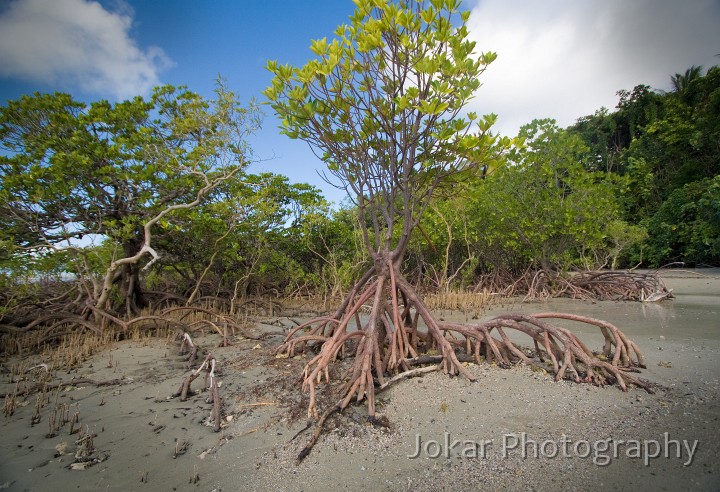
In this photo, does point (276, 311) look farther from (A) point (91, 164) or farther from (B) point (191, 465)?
(B) point (191, 465)

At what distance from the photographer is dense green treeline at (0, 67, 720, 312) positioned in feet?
22.7

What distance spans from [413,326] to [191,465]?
2859 mm

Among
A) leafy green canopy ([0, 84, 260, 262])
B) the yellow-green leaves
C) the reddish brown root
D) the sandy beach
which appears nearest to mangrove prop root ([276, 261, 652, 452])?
the reddish brown root

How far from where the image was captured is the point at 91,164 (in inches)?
270

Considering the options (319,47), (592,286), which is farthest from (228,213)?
(592,286)

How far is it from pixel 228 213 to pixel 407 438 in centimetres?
757

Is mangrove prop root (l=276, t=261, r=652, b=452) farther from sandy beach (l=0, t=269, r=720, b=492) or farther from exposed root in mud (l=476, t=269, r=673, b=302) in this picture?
exposed root in mud (l=476, t=269, r=673, b=302)

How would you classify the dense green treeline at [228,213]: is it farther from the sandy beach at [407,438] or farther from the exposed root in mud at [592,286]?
the sandy beach at [407,438]

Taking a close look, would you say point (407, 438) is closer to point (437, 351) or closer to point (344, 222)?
point (437, 351)

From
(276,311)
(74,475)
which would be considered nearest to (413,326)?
(74,475)

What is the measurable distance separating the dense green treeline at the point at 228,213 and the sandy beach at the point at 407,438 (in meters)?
2.83

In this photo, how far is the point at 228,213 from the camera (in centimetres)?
875

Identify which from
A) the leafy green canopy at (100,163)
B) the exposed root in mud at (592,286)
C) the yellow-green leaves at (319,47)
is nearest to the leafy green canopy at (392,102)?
the yellow-green leaves at (319,47)

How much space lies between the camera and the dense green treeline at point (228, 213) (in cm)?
692
